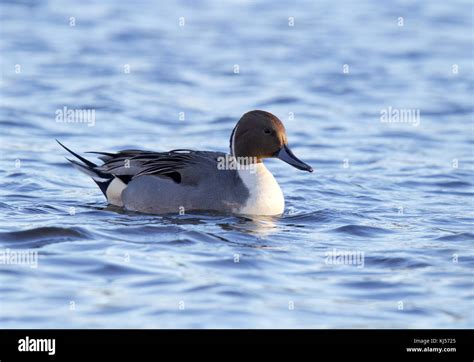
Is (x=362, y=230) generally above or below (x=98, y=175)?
below

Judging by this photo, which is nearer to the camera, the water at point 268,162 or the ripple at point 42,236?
the water at point 268,162

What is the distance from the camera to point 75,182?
1174 centimetres

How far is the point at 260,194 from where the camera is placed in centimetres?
990

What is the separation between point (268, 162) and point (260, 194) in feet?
10.7

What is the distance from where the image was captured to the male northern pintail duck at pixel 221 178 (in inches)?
388

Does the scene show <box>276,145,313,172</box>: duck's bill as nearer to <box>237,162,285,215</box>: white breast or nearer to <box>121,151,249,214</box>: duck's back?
<box>237,162,285,215</box>: white breast

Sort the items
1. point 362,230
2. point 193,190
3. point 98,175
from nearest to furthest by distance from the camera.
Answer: point 362,230
point 193,190
point 98,175

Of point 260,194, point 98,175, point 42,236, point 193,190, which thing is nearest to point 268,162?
point 98,175

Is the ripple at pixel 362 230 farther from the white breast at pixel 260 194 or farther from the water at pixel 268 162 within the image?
the white breast at pixel 260 194

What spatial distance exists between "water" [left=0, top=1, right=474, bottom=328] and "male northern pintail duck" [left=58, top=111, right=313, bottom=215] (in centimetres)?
20

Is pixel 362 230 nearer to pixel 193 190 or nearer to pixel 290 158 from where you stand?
pixel 290 158

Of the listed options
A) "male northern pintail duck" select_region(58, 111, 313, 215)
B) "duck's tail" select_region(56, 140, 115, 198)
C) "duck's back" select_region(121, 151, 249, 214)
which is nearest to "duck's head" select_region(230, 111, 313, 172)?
"male northern pintail duck" select_region(58, 111, 313, 215)

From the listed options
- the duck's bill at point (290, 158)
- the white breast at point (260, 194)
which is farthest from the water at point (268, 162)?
the duck's bill at point (290, 158)
